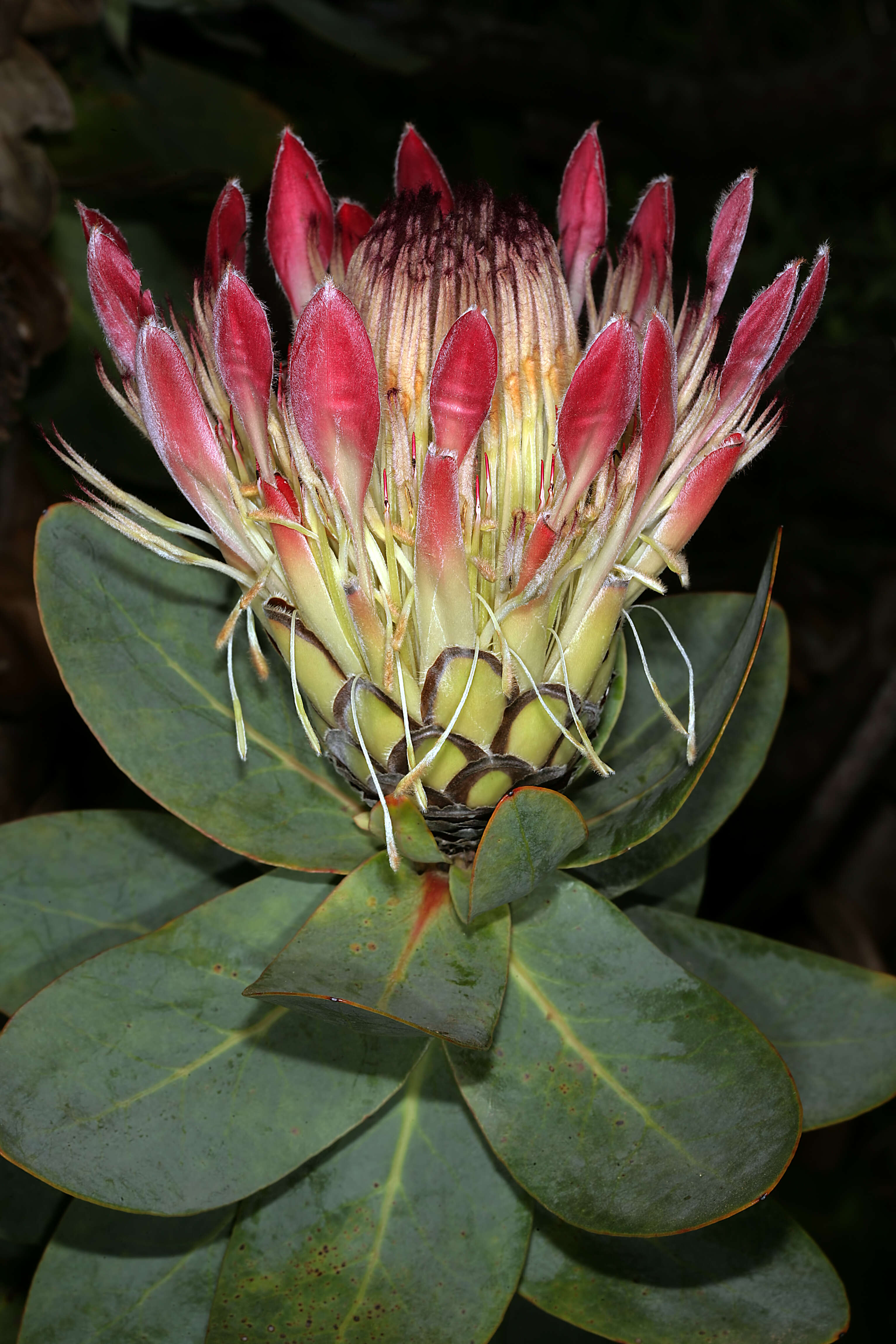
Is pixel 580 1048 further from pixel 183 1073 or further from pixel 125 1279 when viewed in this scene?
pixel 125 1279

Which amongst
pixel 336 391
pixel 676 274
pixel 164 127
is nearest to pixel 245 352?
pixel 336 391

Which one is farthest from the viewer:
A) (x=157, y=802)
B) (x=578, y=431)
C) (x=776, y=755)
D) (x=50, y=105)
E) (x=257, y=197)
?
(x=776, y=755)

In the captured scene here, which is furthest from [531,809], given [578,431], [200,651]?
[200,651]

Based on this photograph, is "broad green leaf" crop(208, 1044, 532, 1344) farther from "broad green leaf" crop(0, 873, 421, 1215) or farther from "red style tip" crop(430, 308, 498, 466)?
"red style tip" crop(430, 308, 498, 466)

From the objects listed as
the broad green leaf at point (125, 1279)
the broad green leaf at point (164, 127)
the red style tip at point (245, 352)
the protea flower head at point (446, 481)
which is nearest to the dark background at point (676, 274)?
the broad green leaf at point (164, 127)

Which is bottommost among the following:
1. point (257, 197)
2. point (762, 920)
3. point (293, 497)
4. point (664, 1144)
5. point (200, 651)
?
point (762, 920)

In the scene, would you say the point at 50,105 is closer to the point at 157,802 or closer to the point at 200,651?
the point at 200,651

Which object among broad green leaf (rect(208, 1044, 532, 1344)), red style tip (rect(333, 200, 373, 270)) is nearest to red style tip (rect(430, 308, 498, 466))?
red style tip (rect(333, 200, 373, 270))
